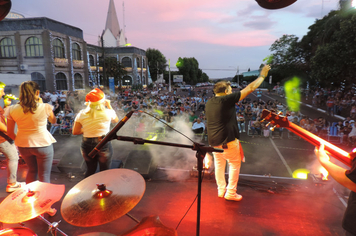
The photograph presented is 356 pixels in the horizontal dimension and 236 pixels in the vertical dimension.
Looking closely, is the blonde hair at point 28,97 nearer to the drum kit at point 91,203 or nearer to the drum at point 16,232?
the drum kit at point 91,203

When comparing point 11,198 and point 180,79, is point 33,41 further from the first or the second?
point 180,79

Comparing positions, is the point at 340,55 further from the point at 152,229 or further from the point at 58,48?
the point at 58,48

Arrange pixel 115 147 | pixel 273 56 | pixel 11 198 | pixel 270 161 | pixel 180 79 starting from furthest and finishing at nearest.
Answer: pixel 180 79, pixel 273 56, pixel 115 147, pixel 270 161, pixel 11 198

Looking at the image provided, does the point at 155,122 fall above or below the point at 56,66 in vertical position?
below

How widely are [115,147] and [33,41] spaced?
882 inches

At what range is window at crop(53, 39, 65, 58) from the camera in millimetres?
23844

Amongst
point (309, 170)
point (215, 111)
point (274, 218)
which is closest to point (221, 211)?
point (274, 218)

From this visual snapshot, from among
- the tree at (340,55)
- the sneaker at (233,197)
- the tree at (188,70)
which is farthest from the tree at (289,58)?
the tree at (188,70)

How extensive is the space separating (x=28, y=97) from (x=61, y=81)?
2530 cm

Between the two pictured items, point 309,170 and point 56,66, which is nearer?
point 309,170

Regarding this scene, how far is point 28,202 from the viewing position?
6.51 feet

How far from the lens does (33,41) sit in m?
22.9

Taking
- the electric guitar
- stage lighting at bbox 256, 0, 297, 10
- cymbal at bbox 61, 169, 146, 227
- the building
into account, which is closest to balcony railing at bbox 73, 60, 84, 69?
the building

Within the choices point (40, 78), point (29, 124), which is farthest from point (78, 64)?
point (29, 124)
